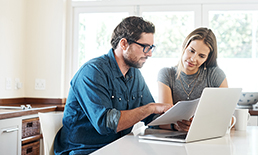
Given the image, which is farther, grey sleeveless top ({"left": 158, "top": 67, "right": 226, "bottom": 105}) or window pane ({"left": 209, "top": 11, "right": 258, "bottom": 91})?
window pane ({"left": 209, "top": 11, "right": 258, "bottom": 91})

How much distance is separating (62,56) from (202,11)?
157cm

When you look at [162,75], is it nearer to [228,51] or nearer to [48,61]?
[228,51]

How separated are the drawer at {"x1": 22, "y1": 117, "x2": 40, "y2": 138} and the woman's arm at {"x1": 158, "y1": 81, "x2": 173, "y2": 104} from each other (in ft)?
3.51

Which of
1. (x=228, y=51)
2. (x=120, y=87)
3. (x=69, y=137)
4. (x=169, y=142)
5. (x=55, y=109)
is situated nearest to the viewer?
(x=169, y=142)

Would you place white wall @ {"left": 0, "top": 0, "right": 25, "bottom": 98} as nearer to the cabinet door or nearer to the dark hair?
the cabinet door

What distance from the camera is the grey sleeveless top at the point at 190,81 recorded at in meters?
1.95

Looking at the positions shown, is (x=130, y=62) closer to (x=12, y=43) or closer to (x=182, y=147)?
(x=182, y=147)

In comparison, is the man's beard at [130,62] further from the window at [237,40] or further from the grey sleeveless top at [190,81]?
the window at [237,40]

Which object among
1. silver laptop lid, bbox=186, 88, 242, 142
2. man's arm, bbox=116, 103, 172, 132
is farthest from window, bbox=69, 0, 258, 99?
silver laptop lid, bbox=186, 88, 242, 142

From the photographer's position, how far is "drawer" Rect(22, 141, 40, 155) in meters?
2.25

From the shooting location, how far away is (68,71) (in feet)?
10.4

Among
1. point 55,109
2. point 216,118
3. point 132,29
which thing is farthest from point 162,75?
point 55,109

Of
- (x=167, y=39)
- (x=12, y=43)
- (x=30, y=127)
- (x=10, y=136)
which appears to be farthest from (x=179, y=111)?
(x=12, y=43)

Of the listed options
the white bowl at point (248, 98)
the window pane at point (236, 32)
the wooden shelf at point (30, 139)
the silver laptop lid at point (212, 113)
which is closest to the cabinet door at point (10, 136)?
the wooden shelf at point (30, 139)
